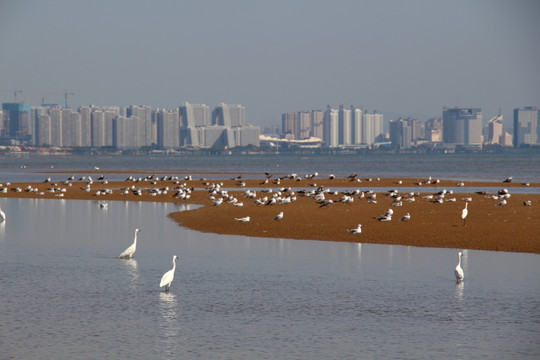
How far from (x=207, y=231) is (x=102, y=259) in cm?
842

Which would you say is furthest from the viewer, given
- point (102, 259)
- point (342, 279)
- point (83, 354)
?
point (102, 259)

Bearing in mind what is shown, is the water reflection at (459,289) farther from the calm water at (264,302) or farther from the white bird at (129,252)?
the white bird at (129,252)

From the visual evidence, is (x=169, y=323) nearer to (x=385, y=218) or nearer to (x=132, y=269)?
(x=132, y=269)

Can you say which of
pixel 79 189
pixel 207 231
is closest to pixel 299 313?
pixel 207 231

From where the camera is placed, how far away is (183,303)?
58.9 feet

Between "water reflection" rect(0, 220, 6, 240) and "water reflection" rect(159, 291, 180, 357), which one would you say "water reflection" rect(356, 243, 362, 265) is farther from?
"water reflection" rect(0, 220, 6, 240)

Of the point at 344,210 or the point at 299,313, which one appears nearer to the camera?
the point at 299,313

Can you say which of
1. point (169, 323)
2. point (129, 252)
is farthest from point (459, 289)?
point (129, 252)

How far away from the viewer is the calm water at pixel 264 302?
14.3 meters

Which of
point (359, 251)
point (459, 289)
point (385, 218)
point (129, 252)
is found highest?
point (385, 218)

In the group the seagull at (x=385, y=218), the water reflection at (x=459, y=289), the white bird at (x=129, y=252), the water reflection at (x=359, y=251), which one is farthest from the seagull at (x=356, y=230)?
the water reflection at (x=459, y=289)

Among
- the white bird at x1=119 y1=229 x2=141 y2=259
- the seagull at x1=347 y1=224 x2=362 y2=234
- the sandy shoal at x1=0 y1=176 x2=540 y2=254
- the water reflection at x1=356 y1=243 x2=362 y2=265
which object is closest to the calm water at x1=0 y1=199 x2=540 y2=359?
the water reflection at x1=356 y1=243 x2=362 y2=265

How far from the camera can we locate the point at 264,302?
18.0m

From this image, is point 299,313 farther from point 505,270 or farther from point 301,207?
point 301,207
